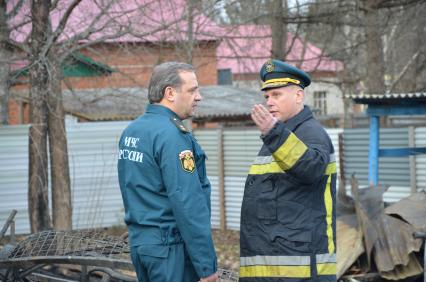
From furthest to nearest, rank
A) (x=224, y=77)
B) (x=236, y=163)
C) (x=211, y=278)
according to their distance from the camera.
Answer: (x=224, y=77), (x=236, y=163), (x=211, y=278)

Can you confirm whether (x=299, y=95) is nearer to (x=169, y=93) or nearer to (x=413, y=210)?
(x=169, y=93)

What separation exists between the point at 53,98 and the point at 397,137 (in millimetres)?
5636

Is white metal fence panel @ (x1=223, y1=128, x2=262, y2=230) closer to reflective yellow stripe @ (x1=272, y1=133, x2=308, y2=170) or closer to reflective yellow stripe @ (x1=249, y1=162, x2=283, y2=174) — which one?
reflective yellow stripe @ (x1=249, y1=162, x2=283, y2=174)

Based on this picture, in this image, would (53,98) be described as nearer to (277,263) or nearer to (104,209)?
(104,209)

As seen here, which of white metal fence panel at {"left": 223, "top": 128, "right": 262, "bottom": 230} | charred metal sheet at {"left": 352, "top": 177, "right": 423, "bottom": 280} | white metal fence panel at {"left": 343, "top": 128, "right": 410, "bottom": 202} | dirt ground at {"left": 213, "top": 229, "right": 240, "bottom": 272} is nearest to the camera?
charred metal sheet at {"left": 352, "top": 177, "right": 423, "bottom": 280}

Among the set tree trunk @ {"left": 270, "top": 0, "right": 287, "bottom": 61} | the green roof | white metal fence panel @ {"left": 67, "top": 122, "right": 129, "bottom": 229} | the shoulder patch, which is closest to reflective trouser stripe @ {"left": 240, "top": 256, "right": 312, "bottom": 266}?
the shoulder patch

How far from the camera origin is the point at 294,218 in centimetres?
376

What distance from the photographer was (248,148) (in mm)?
13688

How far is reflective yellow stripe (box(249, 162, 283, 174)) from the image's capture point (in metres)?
3.84

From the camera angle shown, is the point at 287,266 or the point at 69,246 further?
the point at 69,246

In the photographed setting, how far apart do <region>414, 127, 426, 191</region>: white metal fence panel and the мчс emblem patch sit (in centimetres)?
826

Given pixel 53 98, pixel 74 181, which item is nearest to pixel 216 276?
pixel 53 98

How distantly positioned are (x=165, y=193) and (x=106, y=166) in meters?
10.2

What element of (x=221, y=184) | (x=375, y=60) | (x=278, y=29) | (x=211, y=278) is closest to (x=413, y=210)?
(x=211, y=278)
